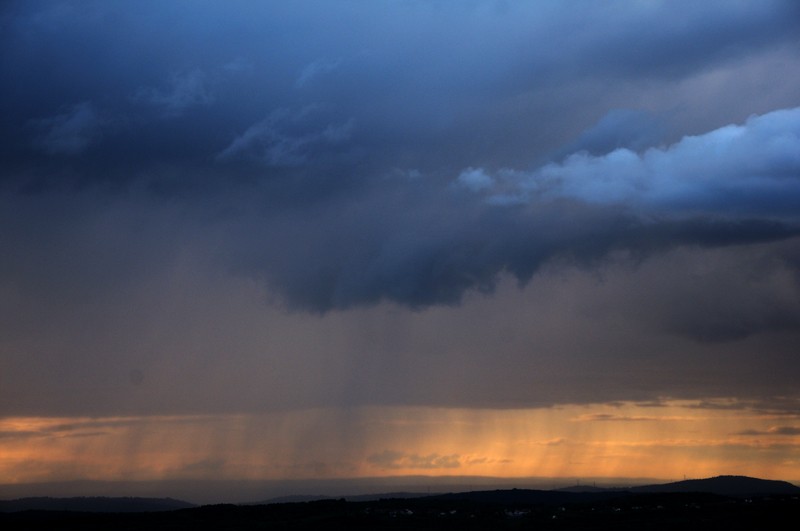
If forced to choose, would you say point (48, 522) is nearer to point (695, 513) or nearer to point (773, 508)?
point (695, 513)

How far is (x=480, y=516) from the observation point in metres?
172

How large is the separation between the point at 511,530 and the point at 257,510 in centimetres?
6195

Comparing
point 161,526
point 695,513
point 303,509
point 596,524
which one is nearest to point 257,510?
point 303,509

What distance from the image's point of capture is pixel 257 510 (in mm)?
190250

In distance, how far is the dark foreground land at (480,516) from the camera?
151000 mm

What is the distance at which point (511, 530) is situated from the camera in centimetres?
15550

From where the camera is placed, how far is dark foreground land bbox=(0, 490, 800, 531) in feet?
495

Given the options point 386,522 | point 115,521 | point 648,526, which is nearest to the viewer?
point 648,526

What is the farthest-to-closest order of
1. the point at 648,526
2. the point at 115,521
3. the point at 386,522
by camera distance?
the point at 115,521 < the point at 386,522 < the point at 648,526

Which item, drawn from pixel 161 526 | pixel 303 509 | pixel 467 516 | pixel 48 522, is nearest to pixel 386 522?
pixel 467 516

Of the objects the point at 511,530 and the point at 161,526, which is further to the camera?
the point at 161,526

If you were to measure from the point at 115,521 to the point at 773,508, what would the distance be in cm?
13360

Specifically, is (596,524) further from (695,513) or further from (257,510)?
(257,510)

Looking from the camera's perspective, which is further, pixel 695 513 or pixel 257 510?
pixel 257 510
